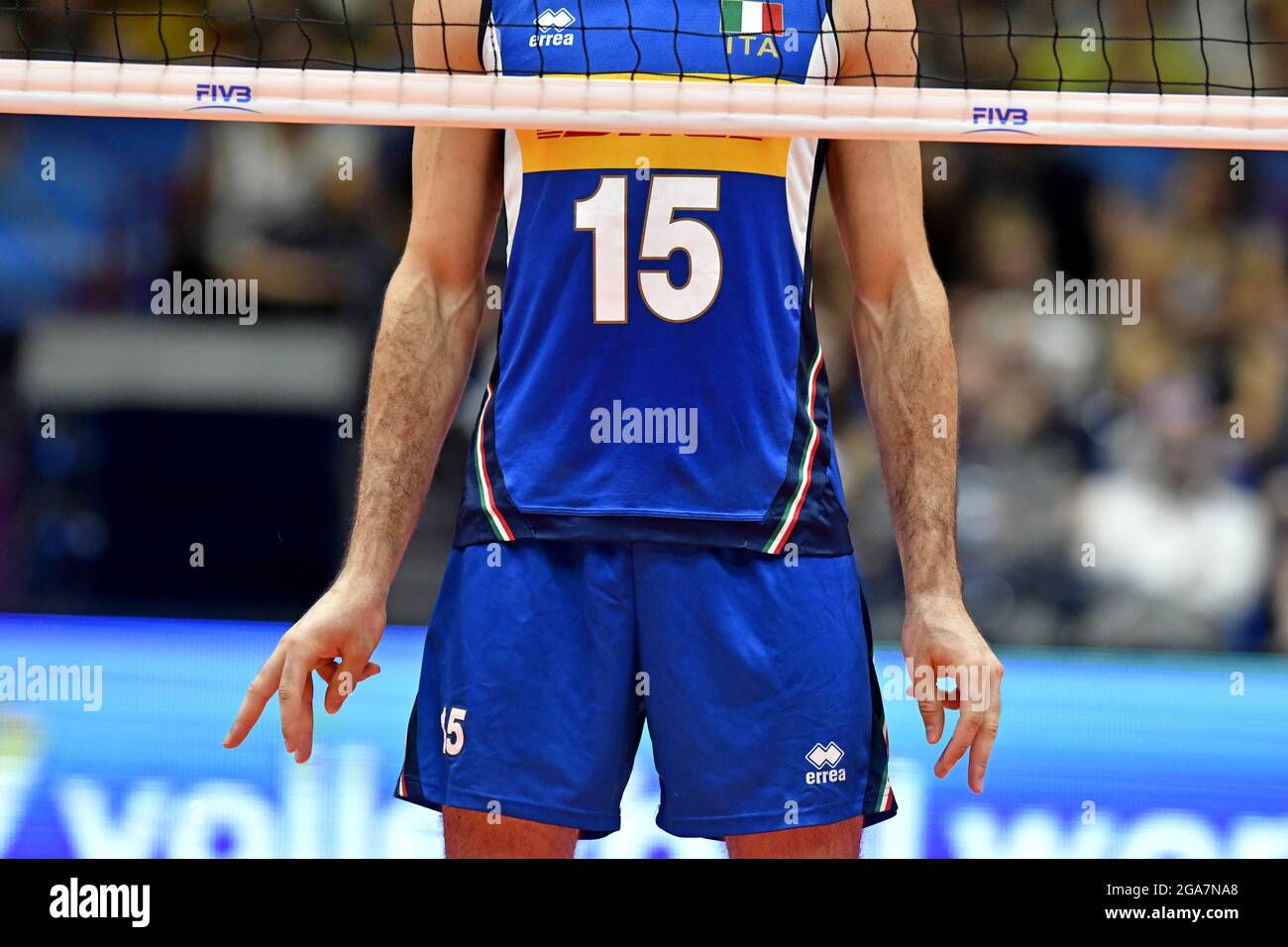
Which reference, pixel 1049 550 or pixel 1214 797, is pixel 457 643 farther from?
pixel 1049 550

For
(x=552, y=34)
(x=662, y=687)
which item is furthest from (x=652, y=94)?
(x=662, y=687)

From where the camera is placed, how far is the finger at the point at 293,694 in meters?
Result: 2.60

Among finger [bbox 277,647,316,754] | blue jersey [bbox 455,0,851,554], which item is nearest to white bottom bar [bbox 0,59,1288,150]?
blue jersey [bbox 455,0,851,554]

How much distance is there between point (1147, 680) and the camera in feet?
20.0

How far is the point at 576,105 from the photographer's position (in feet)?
8.63

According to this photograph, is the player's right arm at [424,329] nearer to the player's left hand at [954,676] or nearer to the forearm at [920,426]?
the forearm at [920,426]

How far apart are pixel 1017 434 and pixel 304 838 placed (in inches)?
170

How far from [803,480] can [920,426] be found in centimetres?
27

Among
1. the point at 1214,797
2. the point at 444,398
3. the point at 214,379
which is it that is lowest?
the point at 1214,797

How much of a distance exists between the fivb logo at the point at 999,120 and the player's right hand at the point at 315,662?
1257 mm

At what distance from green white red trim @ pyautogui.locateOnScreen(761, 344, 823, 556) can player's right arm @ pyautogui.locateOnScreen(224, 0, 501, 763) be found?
24.3 inches

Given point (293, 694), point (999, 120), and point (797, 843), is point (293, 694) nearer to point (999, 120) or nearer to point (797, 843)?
point (797, 843)

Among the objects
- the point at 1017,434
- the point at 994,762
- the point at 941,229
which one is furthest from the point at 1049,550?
the point at 994,762

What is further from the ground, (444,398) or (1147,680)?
(444,398)
